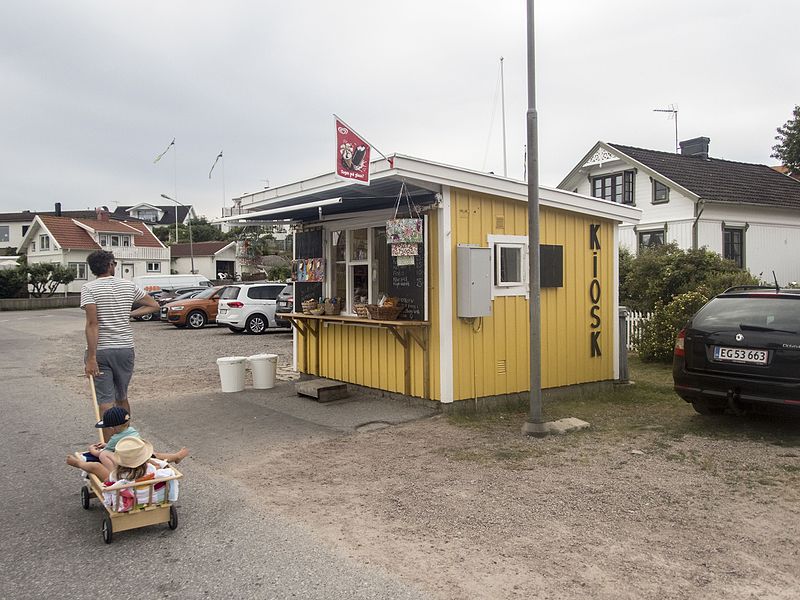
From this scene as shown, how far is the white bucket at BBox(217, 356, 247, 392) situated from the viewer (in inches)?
384

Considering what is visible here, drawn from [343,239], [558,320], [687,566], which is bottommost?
[687,566]

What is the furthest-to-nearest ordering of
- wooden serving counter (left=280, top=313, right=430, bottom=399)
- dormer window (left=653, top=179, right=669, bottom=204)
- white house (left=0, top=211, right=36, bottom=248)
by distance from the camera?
white house (left=0, top=211, right=36, bottom=248) → dormer window (left=653, top=179, right=669, bottom=204) → wooden serving counter (left=280, top=313, right=430, bottom=399)

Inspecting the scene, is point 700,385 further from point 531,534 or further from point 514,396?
point 531,534

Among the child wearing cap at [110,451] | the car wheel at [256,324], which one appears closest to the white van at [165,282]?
the car wheel at [256,324]

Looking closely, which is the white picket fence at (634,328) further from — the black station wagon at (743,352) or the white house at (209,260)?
the white house at (209,260)

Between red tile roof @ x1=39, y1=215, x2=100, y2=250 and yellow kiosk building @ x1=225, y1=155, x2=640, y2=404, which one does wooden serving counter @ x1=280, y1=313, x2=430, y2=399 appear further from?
red tile roof @ x1=39, y1=215, x2=100, y2=250

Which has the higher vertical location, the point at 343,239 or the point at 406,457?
the point at 343,239

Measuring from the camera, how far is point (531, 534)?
14.3 ft

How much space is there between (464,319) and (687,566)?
14.7ft

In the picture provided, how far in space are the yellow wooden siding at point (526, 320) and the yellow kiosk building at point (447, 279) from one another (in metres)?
0.02

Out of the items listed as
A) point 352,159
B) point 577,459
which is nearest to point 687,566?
point 577,459

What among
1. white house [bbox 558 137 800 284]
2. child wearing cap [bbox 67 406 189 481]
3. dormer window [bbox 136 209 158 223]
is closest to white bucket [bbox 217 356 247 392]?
child wearing cap [bbox 67 406 189 481]

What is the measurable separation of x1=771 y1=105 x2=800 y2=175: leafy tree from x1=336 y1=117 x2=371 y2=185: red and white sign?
28.8 metres

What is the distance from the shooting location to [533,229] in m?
6.91
